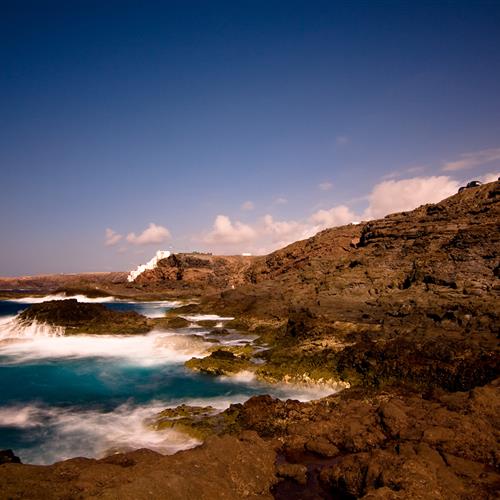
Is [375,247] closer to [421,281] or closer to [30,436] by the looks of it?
[421,281]

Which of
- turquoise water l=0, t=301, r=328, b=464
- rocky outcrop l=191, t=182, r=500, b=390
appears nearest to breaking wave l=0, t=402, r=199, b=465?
turquoise water l=0, t=301, r=328, b=464

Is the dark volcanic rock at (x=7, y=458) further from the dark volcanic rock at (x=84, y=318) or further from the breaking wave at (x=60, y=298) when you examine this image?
the breaking wave at (x=60, y=298)

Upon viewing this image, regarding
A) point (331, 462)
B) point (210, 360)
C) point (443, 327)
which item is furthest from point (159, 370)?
point (443, 327)

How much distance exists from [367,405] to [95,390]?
50.0 ft

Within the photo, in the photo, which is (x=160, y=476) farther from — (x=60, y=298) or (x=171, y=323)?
(x=60, y=298)

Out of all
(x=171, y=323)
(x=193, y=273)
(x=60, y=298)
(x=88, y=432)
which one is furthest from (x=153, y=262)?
(x=88, y=432)

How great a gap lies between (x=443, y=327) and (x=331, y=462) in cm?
1759

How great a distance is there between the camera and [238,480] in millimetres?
9320

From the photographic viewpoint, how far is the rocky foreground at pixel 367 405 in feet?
28.0

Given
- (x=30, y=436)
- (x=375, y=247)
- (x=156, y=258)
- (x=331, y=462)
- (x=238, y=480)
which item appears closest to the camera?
(x=238, y=480)

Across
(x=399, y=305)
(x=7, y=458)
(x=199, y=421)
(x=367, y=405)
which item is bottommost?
(x=199, y=421)

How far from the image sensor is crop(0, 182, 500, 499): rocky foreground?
28.0 ft

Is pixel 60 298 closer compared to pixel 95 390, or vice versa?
pixel 95 390

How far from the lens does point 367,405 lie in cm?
1445
